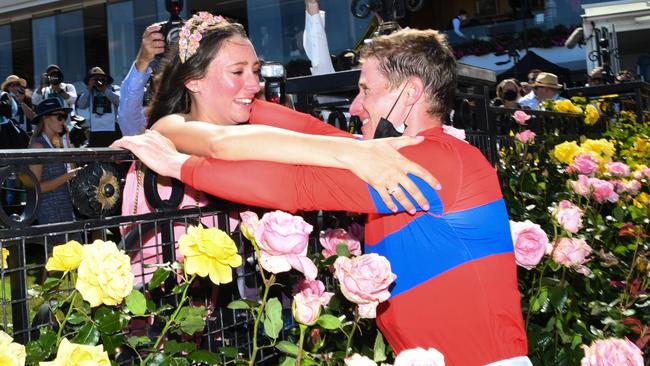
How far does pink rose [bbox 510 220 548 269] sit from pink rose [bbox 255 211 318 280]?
0.80 m

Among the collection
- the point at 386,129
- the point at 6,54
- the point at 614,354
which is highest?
the point at 6,54

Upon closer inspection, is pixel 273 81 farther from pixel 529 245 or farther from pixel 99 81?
pixel 99 81

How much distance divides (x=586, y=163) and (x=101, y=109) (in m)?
8.21

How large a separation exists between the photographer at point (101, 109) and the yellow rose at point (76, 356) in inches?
357

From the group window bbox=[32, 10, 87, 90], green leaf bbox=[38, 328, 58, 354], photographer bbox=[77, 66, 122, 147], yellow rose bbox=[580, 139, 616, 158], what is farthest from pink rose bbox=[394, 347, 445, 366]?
window bbox=[32, 10, 87, 90]

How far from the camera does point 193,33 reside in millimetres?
2377

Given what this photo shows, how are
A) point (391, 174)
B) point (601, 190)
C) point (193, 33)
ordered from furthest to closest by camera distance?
point (601, 190)
point (193, 33)
point (391, 174)

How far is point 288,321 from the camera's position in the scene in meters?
2.23

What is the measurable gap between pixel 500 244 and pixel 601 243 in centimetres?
131

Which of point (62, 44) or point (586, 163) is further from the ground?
point (62, 44)

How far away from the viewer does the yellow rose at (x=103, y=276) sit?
1320mm

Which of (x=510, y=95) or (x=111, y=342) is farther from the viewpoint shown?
(x=510, y=95)

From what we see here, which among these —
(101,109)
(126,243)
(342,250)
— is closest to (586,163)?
(342,250)

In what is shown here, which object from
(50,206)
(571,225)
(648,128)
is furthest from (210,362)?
(648,128)
